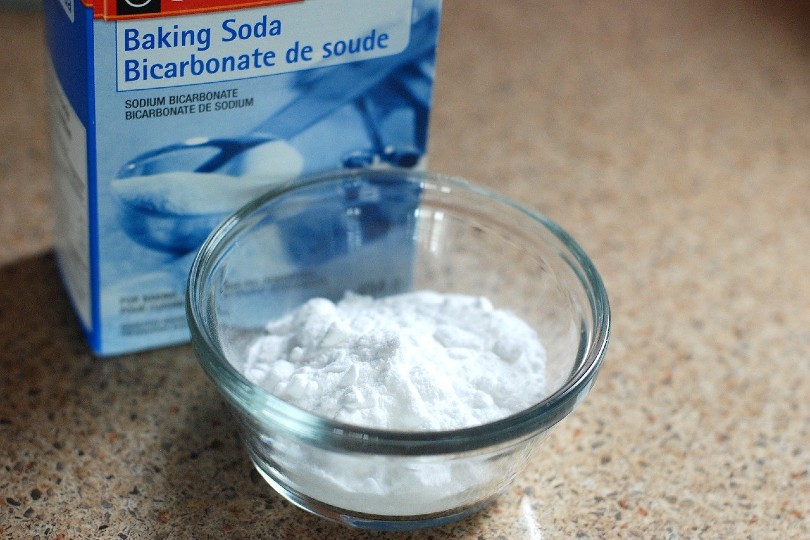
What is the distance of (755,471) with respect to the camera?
0.71 meters

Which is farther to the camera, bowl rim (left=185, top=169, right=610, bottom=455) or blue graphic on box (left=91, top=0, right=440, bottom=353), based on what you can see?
blue graphic on box (left=91, top=0, right=440, bottom=353)

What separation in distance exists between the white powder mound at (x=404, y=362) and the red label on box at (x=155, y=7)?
0.21 meters

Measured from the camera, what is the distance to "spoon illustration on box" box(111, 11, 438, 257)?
68cm

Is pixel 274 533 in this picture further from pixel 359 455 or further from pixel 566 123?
pixel 566 123

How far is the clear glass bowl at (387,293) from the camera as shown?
Answer: 0.56 meters

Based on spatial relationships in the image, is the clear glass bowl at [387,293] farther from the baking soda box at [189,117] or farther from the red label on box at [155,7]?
the red label on box at [155,7]

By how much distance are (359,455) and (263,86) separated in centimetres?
26

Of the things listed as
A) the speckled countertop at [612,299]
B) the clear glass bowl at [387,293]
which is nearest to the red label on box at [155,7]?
the clear glass bowl at [387,293]

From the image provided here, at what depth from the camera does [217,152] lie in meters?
0.69

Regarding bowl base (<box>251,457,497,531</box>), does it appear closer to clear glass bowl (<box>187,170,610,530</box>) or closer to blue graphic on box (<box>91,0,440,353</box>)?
clear glass bowl (<box>187,170,610,530</box>)

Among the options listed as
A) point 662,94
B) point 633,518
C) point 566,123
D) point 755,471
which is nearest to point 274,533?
point 633,518

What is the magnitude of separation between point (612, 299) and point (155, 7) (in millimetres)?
442

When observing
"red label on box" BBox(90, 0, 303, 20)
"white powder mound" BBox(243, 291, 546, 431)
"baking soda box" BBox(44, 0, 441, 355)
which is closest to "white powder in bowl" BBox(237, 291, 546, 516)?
"white powder mound" BBox(243, 291, 546, 431)

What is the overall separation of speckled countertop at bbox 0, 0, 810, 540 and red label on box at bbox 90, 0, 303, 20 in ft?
0.87
